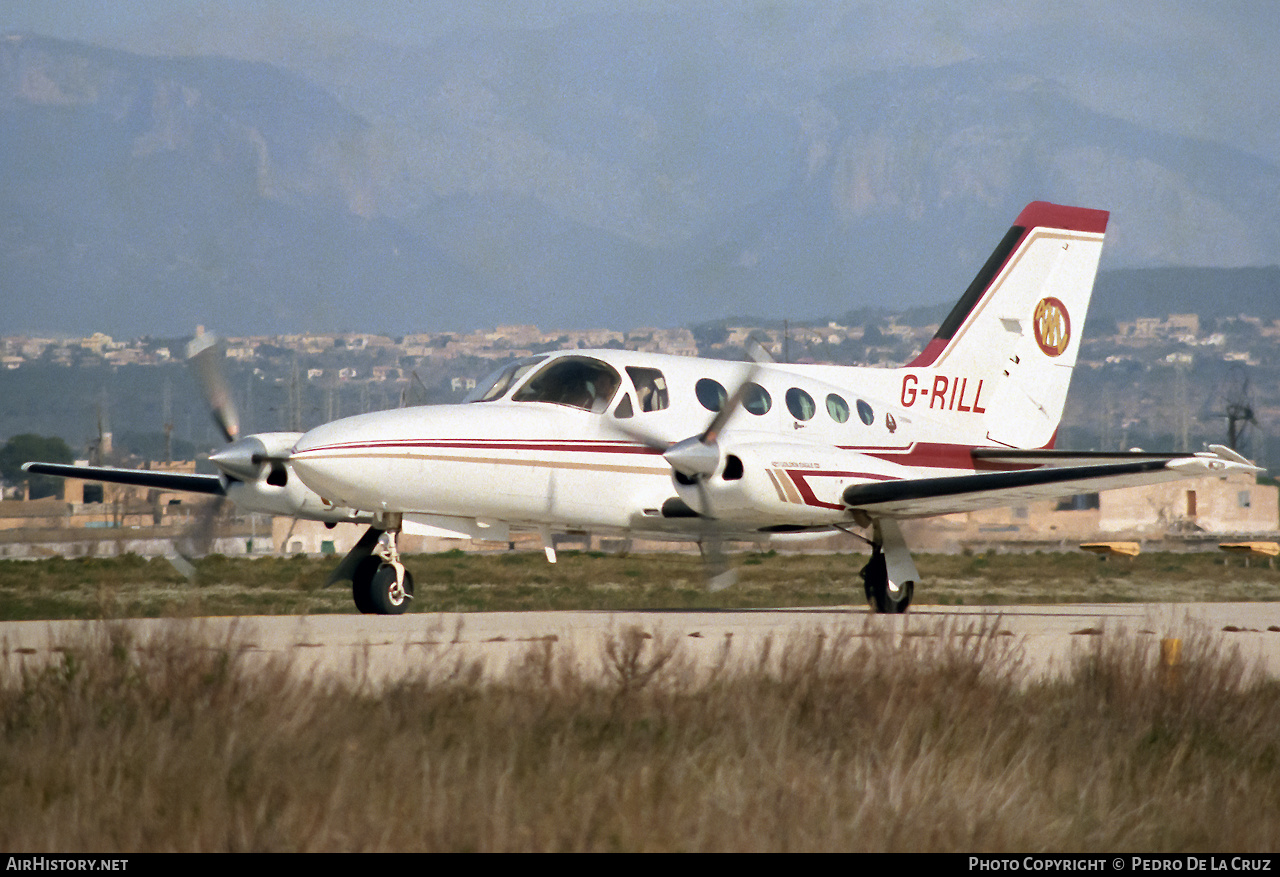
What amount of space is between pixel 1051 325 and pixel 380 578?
12242mm

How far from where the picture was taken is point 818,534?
65.1ft

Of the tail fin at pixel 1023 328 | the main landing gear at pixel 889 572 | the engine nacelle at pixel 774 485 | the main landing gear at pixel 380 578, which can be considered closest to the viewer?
the engine nacelle at pixel 774 485

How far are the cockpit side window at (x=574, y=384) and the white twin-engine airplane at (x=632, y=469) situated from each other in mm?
17

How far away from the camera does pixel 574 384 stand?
17891mm

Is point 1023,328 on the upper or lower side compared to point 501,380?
upper

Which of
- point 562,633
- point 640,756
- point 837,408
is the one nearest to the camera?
point 640,756

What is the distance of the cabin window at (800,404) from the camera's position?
63.9 feet

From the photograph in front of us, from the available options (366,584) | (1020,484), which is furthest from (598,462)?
(1020,484)

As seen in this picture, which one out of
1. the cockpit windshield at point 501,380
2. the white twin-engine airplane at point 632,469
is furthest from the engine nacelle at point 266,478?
the cockpit windshield at point 501,380

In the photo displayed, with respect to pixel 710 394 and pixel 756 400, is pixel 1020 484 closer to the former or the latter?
pixel 756 400

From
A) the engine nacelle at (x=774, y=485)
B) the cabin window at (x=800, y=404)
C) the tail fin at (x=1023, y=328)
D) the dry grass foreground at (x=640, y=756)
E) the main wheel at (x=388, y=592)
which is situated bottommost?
the dry grass foreground at (x=640, y=756)

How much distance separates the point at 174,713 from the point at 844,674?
4650mm

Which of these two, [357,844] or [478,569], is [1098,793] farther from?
[478,569]

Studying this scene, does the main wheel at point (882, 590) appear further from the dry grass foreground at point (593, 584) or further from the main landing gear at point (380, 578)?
the main landing gear at point (380, 578)
